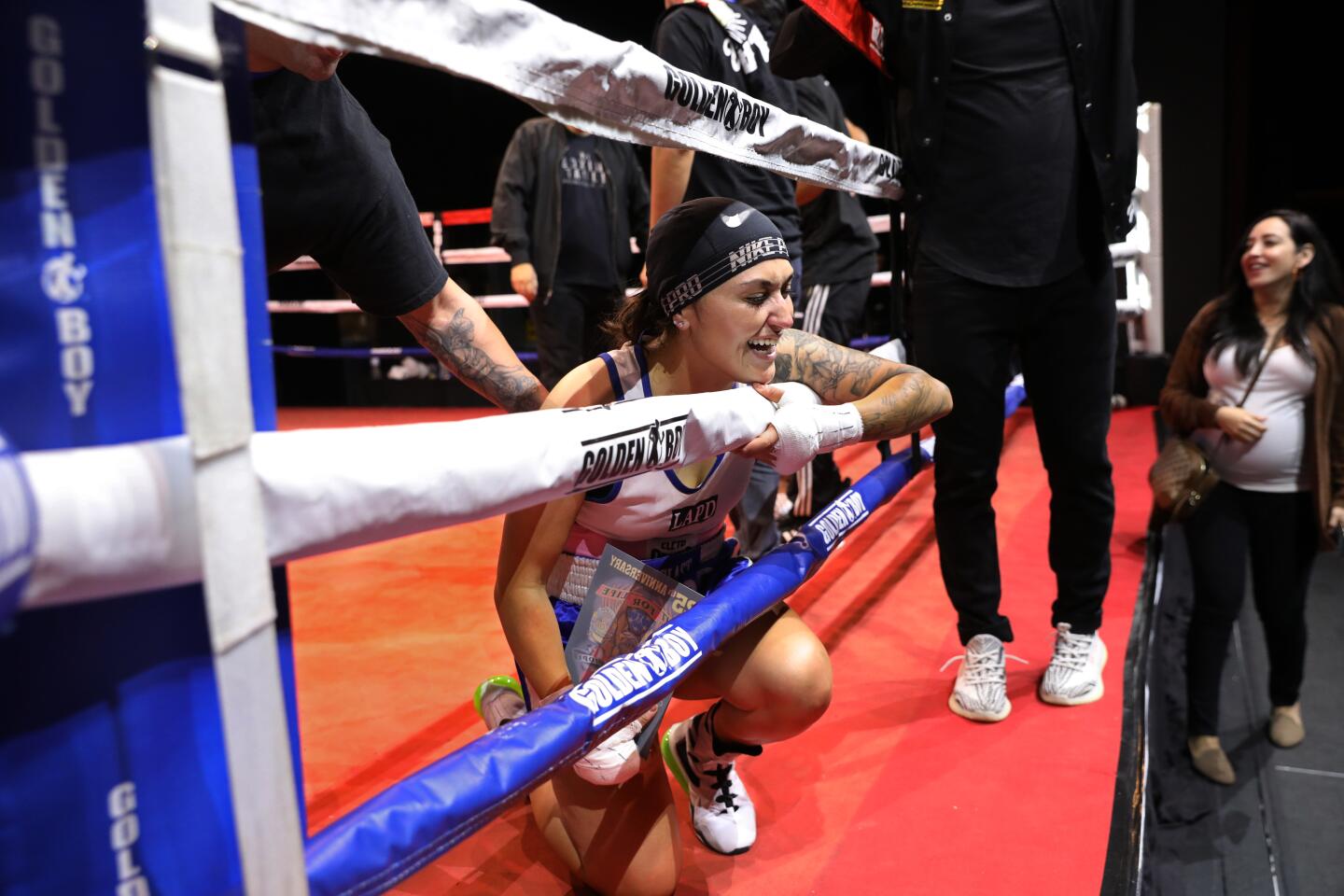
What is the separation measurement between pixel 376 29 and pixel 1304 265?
8.36 ft

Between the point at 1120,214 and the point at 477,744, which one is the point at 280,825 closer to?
the point at 477,744

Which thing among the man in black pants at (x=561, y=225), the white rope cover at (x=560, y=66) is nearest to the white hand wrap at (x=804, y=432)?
the white rope cover at (x=560, y=66)

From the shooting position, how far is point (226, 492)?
48 centimetres

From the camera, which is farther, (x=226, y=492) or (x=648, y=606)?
(x=648, y=606)

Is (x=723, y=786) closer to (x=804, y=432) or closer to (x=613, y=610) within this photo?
(x=613, y=610)

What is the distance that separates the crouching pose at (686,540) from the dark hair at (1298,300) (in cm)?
143

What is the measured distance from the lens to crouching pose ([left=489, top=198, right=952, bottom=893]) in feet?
4.09

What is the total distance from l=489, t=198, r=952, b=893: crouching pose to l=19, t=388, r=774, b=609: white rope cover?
468mm

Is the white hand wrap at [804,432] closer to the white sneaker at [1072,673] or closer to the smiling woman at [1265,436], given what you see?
the white sneaker at [1072,673]

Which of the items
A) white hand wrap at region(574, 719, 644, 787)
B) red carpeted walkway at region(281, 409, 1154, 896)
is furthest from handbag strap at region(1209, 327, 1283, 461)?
white hand wrap at region(574, 719, 644, 787)

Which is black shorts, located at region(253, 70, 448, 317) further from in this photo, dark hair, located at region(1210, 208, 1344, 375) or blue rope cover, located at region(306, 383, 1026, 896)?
dark hair, located at region(1210, 208, 1344, 375)

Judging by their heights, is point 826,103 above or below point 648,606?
above

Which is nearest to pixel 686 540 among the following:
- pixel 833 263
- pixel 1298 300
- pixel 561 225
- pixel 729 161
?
pixel 729 161

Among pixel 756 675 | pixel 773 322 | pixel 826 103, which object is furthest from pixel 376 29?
pixel 826 103
